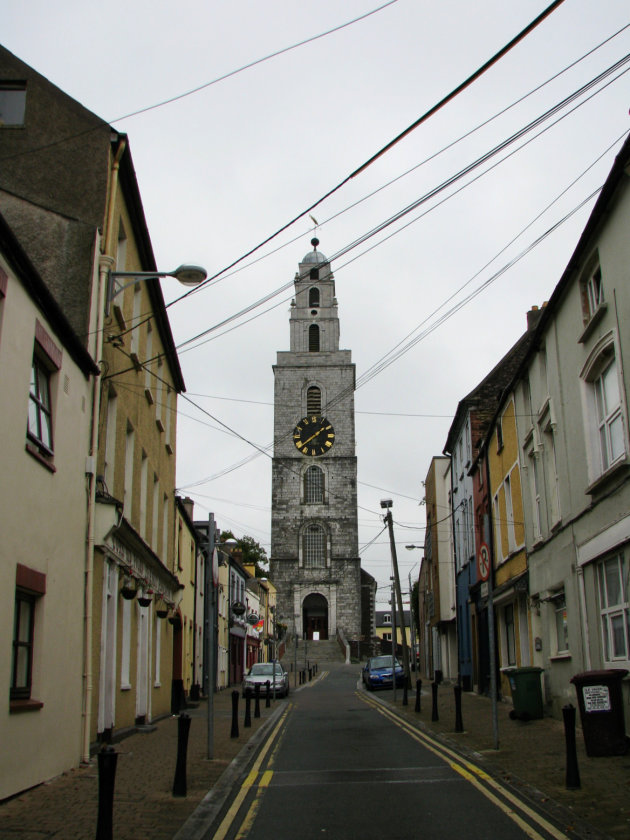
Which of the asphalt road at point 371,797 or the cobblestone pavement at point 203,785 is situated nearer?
the asphalt road at point 371,797

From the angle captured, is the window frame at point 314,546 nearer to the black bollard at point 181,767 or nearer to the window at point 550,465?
the window at point 550,465

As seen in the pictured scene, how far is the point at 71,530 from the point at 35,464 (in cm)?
200

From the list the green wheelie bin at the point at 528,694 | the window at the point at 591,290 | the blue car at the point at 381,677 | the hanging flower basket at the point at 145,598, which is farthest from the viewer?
the blue car at the point at 381,677

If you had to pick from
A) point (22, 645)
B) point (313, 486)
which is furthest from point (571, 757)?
point (313, 486)

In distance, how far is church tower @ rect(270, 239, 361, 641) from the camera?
7531 cm

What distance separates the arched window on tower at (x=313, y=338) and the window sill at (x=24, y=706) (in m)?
74.6

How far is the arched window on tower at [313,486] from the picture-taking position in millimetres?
77188

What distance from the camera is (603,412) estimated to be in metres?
13.3

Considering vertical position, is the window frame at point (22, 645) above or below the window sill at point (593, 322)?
below

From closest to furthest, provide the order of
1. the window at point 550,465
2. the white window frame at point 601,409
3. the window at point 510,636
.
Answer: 1. the white window frame at point 601,409
2. the window at point 550,465
3. the window at point 510,636

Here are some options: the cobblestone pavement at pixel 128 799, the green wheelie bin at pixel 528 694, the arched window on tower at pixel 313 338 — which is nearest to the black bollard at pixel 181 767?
the cobblestone pavement at pixel 128 799

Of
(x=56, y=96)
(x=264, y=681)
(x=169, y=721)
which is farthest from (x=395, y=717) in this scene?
(x=56, y=96)

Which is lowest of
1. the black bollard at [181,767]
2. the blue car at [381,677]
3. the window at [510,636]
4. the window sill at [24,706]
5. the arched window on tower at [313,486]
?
the blue car at [381,677]

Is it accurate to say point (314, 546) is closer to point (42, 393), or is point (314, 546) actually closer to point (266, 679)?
point (266, 679)
